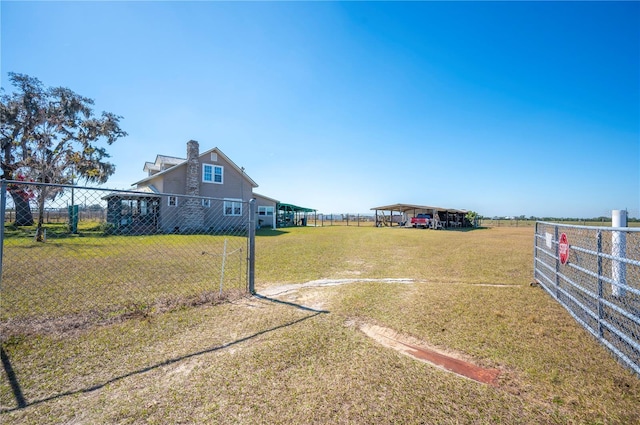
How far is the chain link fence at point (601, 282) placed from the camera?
3109 mm

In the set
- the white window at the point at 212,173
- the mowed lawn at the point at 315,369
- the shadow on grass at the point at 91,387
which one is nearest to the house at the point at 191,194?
the white window at the point at 212,173

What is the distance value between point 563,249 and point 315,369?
505 centimetres

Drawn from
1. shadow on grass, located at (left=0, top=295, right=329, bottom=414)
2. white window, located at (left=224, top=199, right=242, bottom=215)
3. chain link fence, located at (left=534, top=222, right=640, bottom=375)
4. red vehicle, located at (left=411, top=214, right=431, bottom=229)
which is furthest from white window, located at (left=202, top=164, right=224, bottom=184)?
red vehicle, located at (left=411, top=214, right=431, bottom=229)

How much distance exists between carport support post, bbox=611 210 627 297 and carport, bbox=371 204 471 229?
2832 centimetres

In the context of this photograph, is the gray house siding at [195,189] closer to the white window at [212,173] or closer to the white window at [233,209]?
the white window at [212,173]

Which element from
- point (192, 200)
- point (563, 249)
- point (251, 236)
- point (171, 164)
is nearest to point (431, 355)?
point (251, 236)

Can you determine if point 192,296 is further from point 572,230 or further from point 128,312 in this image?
point 572,230

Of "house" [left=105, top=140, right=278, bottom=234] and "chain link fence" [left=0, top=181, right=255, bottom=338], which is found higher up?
"house" [left=105, top=140, right=278, bottom=234]

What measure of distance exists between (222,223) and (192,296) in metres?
17.4

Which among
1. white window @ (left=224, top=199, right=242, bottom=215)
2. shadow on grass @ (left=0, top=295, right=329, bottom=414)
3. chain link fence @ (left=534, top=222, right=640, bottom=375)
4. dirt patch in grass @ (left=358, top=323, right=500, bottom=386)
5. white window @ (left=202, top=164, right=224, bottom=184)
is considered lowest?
dirt patch in grass @ (left=358, top=323, right=500, bottom=386)

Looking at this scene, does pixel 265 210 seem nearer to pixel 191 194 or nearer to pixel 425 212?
pixel 191 194

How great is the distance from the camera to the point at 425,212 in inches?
1519

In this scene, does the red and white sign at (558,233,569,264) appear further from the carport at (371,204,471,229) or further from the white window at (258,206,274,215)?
the carport at (371,204,471,229)

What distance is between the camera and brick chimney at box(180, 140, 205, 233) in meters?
19.1
